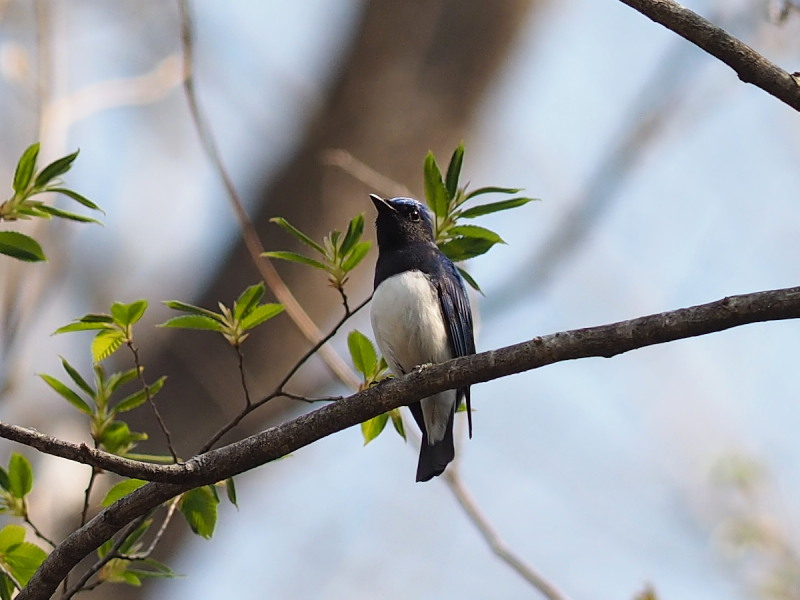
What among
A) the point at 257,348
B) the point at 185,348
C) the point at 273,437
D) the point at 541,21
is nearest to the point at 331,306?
the point at 257,348

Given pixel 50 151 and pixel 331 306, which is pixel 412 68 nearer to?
pixel 331 306

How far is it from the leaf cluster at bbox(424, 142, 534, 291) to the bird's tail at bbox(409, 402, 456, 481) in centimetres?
110

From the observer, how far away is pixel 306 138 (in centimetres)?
545

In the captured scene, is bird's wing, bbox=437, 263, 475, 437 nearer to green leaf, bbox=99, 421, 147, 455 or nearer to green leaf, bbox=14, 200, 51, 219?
green leaf, bbox=99, 421, 147, 455

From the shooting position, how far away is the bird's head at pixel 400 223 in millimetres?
4301

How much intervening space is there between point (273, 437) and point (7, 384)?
2.34 m

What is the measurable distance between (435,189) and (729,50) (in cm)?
101

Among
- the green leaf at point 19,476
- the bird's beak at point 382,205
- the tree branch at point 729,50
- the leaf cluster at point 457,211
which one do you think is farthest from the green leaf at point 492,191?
the green leaf at point 19,476

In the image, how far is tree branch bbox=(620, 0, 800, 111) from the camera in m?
2.34

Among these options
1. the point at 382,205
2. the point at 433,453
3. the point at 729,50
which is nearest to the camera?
the point at 729,50

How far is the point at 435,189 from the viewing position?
2.99m

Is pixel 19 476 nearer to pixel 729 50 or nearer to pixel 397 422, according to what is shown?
pixel 397 422

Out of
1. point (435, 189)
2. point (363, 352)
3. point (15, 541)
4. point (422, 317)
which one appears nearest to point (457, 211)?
point (435, 189)

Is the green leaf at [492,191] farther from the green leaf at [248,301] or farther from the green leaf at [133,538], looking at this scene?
the green leaf at [133,538]
